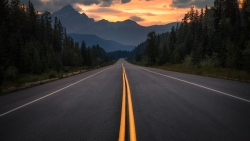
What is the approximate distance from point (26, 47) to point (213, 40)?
5164cm

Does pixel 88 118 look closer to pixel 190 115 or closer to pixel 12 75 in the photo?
pixel 190 115

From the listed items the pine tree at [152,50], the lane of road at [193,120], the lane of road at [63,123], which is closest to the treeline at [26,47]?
the lane of road at [63,123]

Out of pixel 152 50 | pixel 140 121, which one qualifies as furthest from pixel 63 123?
pixel 152 50

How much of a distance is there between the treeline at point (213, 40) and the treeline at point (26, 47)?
3279 cm

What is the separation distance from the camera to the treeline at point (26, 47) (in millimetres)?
35747

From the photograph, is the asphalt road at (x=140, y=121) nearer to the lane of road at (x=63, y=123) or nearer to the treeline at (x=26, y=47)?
the lane of road at (x=63, y=123)

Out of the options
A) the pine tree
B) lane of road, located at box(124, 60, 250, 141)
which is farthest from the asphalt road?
the pine tree

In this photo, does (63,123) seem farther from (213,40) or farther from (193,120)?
(213,40)

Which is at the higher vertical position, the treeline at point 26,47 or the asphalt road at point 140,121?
the treeline at point 26,47

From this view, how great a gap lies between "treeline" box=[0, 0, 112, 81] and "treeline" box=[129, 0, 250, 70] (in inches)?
1291

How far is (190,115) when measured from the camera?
599cm

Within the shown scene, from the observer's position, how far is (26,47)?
46.1m

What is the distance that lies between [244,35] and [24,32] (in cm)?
6494

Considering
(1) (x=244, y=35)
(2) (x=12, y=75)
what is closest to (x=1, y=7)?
(2) (x=12, y=75)
